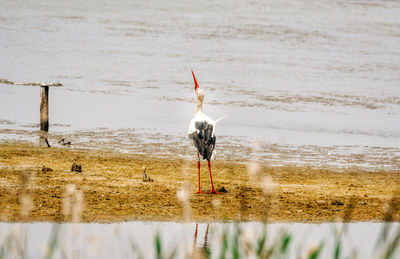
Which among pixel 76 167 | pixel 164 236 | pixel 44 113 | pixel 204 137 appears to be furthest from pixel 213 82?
pixel 164 236

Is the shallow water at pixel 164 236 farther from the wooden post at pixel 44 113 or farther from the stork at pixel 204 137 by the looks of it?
the wooden post at pixel 44 113

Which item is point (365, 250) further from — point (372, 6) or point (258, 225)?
point (372, 6)

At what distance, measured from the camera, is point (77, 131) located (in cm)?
2208

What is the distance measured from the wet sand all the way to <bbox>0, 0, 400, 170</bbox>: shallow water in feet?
6.77

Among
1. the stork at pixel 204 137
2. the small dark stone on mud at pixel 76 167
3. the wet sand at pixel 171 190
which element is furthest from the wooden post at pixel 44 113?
the stork at pixel 204 137

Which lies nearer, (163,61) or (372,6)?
(163,61)

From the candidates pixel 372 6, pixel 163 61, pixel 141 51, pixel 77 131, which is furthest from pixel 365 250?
pixel 372 6

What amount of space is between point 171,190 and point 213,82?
74.9 ft

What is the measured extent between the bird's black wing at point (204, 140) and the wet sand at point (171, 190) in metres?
0.56

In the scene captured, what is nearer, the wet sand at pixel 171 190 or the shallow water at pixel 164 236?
the shallow water at pixel 164 236

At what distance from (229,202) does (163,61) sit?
31.0 meters

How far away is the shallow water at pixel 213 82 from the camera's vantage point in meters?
21.5

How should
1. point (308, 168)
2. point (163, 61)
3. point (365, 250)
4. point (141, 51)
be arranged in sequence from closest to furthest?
point (365, 250) → point (308, 168) → point (163, 61) → point (141, 51)

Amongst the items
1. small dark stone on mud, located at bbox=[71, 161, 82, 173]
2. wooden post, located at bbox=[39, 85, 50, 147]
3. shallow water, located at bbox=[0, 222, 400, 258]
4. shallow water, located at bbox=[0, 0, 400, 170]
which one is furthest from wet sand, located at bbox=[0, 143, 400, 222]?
wooden post, located at bbox=[39, 85, 50, 147]
